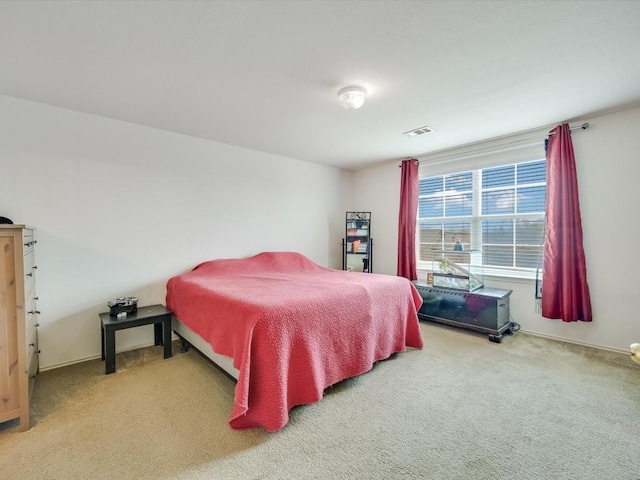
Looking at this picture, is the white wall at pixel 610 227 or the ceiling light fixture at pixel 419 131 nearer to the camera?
the white wall at pixel 610 227

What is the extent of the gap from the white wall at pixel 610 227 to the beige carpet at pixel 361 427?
1.36 ft

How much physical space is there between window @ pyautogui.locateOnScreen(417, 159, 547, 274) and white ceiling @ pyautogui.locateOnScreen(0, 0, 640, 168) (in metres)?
0.73

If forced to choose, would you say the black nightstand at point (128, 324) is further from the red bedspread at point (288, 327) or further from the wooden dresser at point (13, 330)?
the wooden dresser at point (13, 330)

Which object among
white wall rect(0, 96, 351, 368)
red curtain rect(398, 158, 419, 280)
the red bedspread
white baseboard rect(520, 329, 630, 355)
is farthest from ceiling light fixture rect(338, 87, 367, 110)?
white baseboard rect(520, 329, 630, 355)

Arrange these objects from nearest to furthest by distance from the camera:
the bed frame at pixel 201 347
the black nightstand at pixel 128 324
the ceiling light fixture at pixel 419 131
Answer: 1. the bed frame at pixel 201 347
2. the black nightstand at pixel 128 324
3. the ceiling light fixture at pixel 419 131

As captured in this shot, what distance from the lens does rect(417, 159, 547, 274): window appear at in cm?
334

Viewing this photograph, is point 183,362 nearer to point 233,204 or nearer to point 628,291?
point 233,204

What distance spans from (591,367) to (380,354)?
69.4 inches

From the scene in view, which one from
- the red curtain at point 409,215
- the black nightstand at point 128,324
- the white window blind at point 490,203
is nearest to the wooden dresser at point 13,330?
the black nightstand at point 128,324

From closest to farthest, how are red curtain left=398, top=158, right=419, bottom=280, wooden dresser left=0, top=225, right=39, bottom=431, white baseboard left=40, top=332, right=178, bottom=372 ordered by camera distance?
wooden dresser left=0, top=225, right=39, bottom=431 < white baseboard left=40, top=332, right=178, bottom=372 < red curtain left=398, top=158, right=419, bottom=280

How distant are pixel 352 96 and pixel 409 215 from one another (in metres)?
2.30

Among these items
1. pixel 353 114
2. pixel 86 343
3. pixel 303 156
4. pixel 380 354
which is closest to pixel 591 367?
pixel 380 354

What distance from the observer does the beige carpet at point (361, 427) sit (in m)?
1.42

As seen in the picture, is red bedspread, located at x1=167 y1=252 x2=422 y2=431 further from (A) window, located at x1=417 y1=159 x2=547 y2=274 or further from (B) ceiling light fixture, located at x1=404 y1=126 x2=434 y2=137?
(B) ceiling light fixture, located at x1=404 y1=126 x2=434 y2=137
